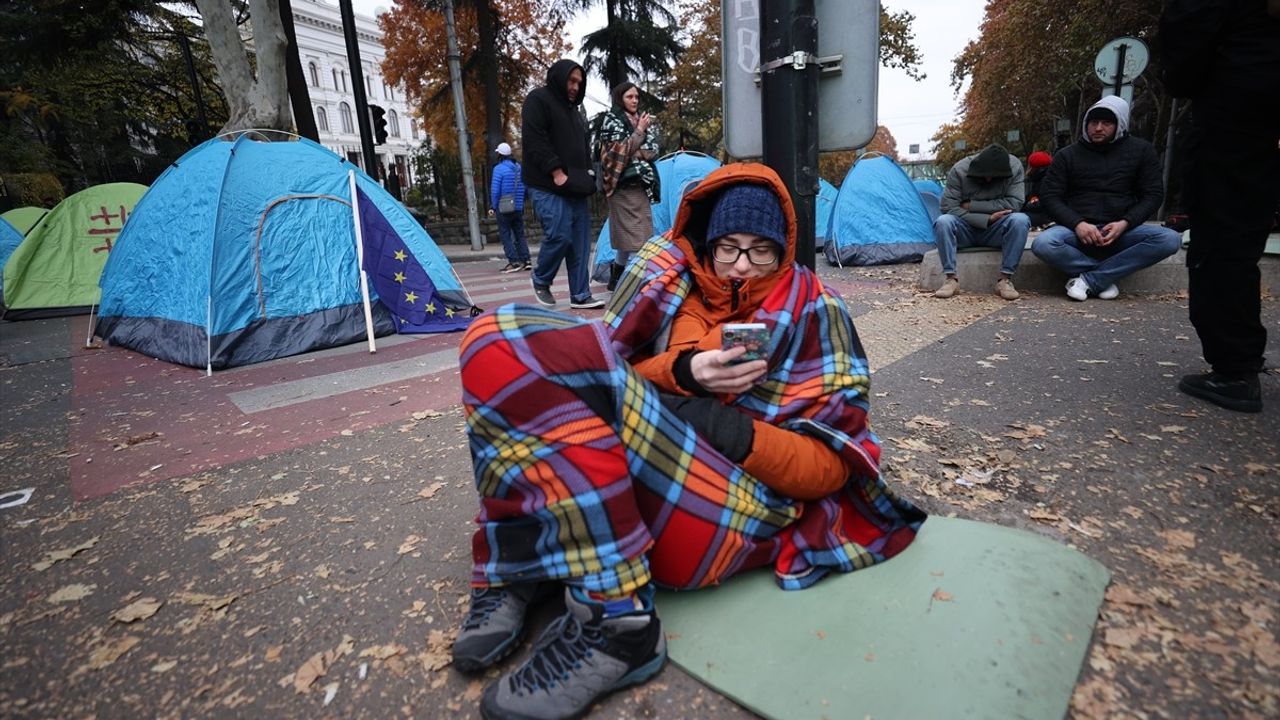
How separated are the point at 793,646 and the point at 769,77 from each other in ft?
5.85

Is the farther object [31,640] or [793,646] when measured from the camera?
[31,640]

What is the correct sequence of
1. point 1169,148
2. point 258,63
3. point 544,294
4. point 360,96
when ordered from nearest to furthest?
1. point 544,294
2. point 258,63
3. point 360,96
4. point 1169,148

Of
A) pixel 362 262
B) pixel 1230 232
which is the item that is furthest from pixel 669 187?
pixel 1230 232

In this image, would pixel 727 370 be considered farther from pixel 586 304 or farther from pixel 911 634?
pixel 586 304

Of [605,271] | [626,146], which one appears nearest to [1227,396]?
[626,146]

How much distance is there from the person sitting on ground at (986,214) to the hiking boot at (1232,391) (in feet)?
8.82

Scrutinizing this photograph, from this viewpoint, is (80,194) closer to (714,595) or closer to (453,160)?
(714,595)

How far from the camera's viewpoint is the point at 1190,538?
1780 millimetres

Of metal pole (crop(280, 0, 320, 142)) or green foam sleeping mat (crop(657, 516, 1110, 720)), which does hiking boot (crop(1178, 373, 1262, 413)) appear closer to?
green foam sleeping mat (crop(657, 516, 1110, 720))

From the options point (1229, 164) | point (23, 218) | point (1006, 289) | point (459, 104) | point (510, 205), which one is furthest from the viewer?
point (459, 104)

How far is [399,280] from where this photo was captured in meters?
5.11

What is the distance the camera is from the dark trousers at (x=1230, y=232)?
96.8 inches

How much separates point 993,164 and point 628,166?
3325mm

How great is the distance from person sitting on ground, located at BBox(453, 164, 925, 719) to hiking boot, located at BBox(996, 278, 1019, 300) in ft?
14.7
